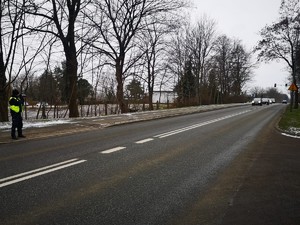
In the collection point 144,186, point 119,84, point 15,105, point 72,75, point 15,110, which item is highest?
point 72,75

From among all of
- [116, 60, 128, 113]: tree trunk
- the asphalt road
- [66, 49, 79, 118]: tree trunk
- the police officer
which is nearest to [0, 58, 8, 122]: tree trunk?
[66, 49, 79, 118]: tree trunk

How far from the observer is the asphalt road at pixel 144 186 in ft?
14.4

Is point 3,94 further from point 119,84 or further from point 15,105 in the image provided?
point 119,84

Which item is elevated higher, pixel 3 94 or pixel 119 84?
pixel 119 84

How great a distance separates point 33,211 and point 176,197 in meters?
2.10

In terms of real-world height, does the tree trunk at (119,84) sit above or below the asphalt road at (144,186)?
above

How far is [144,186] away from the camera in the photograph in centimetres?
577

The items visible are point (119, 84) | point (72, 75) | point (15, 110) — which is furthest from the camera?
point (119, 84)

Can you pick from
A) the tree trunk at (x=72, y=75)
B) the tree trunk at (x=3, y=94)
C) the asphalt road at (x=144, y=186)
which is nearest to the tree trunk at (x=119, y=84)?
the tree trunk at (x=72, y=75)

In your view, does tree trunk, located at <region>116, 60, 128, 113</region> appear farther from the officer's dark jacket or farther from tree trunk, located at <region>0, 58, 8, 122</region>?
the officer's dark jacket

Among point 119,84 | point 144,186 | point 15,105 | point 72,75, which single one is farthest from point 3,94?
point 144,186

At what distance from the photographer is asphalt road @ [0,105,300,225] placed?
4.39m

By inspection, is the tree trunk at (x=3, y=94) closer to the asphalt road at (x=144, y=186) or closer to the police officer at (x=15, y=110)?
the police officer at (x=15, y=110)

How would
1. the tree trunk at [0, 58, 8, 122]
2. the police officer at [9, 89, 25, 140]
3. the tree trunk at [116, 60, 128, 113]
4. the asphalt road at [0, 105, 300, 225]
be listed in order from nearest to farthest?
1. the asphalt road at [0, 105, 300, 225]
2. the police officer at [9, 89, 25, 140]
3. the tree trunk at [0, 58, 8, 122]
4. the tree trunk at [116, 60, 128, 113]
